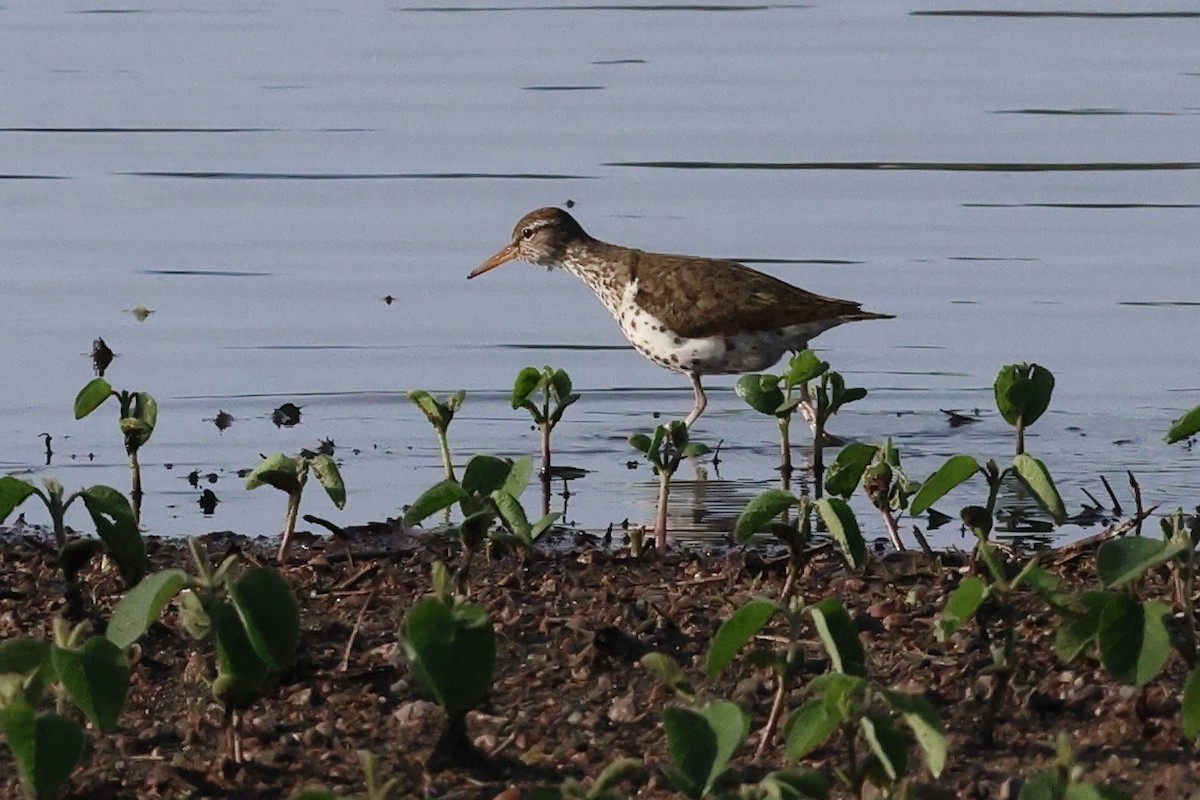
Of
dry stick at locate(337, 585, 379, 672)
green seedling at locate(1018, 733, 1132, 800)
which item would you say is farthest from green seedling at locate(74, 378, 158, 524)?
green seedling at locate(1018, 733, 1132, 800)

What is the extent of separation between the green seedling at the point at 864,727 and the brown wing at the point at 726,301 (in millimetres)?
6681

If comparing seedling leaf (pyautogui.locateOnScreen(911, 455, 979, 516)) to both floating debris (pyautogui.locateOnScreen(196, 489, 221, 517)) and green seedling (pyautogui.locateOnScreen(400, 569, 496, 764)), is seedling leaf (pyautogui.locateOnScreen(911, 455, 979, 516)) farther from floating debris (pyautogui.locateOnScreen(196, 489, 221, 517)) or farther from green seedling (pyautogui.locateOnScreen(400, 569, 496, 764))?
floating debris (pyautogui.locateOnScreen(196, 489, 221, 517))

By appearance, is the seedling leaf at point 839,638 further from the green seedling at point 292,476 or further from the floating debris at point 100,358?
the floating debris at point 100,358

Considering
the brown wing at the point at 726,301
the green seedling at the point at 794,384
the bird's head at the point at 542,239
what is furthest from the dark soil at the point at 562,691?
the bird's head at the point at 542,239

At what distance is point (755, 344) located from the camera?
473 inches

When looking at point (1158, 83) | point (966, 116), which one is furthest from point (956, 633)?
point (1158, 83)

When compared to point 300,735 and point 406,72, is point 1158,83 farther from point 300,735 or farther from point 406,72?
point 300,735

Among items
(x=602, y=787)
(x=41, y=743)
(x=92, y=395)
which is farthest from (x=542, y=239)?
(x=602, y=787)

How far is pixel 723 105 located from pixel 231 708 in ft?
43.4

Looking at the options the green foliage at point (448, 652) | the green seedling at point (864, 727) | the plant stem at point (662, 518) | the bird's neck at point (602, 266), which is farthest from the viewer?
the bird's neck at point (602, 266)

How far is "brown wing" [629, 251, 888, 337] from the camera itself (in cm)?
1169

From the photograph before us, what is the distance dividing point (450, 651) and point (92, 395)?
3.30 m

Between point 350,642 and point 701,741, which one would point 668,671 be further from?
point 350,642

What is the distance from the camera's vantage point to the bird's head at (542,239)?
1333 cm
